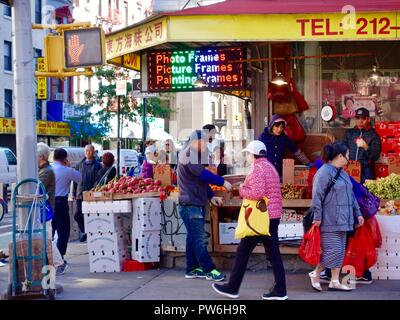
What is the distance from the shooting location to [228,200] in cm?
1114

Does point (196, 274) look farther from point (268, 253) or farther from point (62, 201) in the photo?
point (62, 201)

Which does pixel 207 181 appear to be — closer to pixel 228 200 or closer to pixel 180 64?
pixel 228 200

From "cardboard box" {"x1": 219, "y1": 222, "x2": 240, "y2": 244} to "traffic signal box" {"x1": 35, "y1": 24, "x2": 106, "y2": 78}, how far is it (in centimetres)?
293

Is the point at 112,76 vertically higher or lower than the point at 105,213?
higher

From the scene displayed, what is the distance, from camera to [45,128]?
45.8 m

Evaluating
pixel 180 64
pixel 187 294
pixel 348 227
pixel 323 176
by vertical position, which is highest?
pixel 180 64

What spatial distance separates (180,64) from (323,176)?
5.48m

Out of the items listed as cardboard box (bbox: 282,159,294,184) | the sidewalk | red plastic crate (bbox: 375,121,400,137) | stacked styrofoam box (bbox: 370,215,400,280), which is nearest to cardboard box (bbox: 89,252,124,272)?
the sidewalk

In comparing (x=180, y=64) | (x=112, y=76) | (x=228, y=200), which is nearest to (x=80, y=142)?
(x=112, y=76)

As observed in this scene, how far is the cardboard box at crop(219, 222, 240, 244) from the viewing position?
1119 cm

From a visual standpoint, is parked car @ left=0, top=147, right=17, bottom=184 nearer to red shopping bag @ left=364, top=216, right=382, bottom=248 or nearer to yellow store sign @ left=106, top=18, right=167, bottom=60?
yellow store sign @ left=106, top=18, right=167, bottom=60

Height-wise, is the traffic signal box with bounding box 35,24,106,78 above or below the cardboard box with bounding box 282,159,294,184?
above

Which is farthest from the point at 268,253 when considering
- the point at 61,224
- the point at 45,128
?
the point at 45,128
